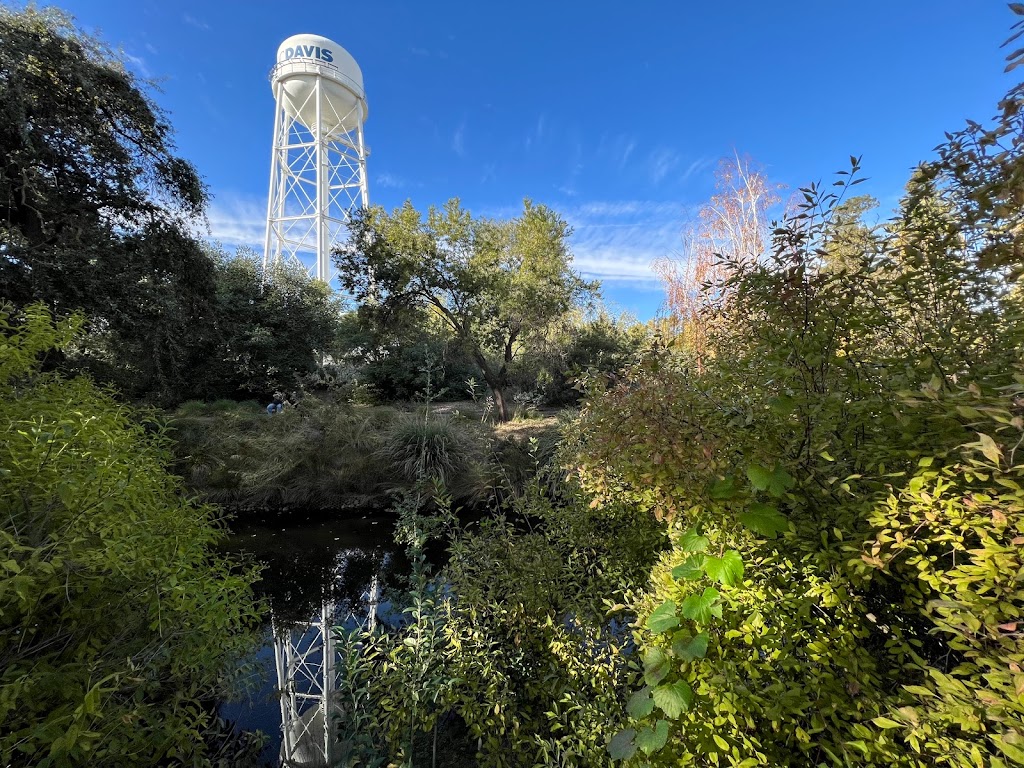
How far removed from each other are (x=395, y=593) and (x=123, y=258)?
7.46 metres

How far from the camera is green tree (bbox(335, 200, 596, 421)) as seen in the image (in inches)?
374

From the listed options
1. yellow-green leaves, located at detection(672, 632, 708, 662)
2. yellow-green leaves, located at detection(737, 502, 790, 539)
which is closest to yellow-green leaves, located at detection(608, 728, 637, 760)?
yellow-green leaves, located at detection(672, 632, 708, 662)

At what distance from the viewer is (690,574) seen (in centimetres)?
112

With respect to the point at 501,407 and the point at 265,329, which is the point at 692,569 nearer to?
the point at 501,407

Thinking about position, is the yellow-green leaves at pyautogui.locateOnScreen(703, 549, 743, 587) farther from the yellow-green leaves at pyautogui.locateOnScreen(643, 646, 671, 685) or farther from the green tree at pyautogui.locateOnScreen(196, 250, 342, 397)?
the green tree at pyautogui.locateOnScreen(196, 250, 342, 397)

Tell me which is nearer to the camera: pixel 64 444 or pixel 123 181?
pixel 64 444

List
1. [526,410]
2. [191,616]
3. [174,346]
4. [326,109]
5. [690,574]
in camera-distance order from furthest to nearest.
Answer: [326,109], [526,410], [174,346], [191,616], [690,574]

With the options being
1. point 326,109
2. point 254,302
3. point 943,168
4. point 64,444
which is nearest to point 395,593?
point 64,444

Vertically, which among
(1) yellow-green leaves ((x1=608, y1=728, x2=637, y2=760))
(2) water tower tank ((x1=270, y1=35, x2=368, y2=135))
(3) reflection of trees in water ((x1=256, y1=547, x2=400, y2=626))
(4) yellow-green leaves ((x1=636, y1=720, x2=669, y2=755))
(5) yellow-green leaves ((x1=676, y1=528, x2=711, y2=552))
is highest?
(2) water tower tank ((x1=270, y1=35, x2=368, y2=135))

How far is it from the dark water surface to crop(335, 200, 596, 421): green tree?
196 inches

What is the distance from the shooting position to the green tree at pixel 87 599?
1.15 metres

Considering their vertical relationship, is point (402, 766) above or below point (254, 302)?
below

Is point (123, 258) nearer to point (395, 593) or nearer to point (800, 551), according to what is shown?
point (395, 593)

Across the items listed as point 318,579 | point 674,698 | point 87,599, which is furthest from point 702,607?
point 318,579
